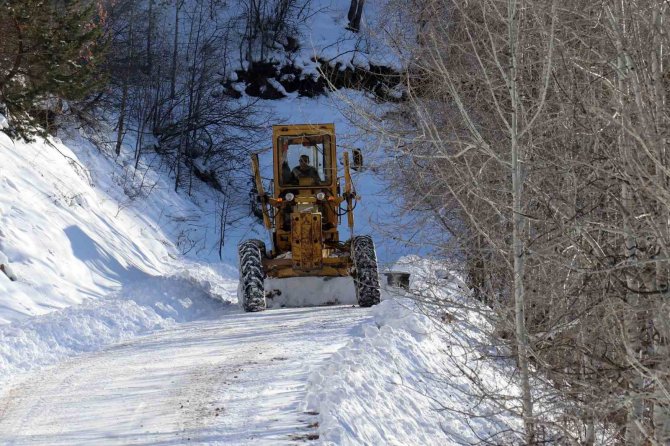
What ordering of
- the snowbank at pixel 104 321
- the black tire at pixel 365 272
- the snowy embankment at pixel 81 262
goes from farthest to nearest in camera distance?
1. the black tire at pixel 365 272
2. the snowy embankment at pixel 81 262
3. the snowbank at pixel 104 321

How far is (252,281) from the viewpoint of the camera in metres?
14.5

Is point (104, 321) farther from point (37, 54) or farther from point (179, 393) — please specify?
point (37, 54)

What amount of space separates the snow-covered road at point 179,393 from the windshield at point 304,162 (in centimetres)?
415

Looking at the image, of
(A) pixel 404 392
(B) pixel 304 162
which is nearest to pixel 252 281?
(B) pixel 304 162

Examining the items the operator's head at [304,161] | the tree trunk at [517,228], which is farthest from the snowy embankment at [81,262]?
the tree trunk at [517,228]

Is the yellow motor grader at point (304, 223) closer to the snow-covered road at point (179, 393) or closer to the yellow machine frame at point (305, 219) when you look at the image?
the yellow machine frame at point (305, 219)

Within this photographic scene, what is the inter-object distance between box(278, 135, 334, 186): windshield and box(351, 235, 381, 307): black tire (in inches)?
63.8

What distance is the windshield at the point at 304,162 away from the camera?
15.8 m

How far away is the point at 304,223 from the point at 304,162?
133 cm

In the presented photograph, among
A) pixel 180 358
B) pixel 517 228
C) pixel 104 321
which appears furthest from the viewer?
pixel 104 321

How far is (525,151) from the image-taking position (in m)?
7.12

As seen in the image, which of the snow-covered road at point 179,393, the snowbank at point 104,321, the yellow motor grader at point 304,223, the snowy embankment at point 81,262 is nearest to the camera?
the snow-covered road at point 179,393

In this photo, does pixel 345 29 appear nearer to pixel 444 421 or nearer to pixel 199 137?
pixel 199 137

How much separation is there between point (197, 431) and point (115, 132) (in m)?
24.2
